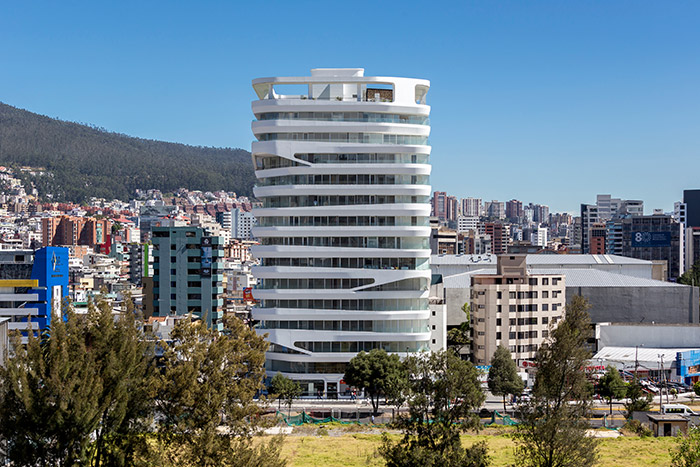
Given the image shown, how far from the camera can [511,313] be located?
241ft

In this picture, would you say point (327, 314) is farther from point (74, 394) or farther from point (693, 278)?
point (693, 278)

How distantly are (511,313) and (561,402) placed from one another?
40321 mm

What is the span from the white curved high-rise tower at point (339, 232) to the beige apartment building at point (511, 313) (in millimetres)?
10849

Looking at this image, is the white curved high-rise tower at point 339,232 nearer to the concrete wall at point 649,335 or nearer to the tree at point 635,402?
the tree at point 635,402

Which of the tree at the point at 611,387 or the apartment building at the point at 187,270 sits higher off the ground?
the apartment building at the point at 187,270

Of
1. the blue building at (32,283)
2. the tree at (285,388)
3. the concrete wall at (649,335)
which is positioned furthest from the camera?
the concrete wall at (649,335)

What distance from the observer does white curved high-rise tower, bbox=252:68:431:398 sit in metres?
62.9

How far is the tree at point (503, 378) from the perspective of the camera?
59.6m

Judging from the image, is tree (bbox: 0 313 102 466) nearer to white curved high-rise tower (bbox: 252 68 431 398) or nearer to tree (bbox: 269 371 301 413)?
tree (bbox: 269 371 301 413)

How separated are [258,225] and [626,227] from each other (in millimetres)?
137561

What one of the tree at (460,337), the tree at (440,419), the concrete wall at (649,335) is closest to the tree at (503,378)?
the tree at (460,337)

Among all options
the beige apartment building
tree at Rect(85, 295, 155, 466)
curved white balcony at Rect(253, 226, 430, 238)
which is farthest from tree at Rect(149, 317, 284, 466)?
the beige apartment building

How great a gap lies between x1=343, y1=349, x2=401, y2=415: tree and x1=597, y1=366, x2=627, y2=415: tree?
44.7 feet

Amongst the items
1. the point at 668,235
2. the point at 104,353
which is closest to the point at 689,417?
the point at 104,353
